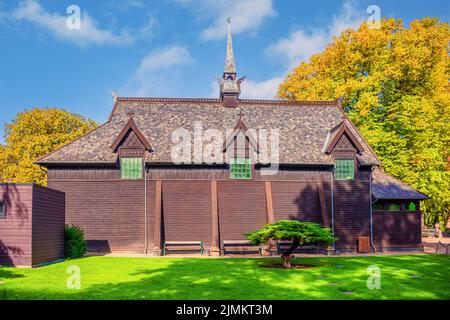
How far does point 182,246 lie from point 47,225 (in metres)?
9.21

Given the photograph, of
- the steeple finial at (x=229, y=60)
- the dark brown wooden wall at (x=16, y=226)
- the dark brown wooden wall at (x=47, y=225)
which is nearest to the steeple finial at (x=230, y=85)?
the steeple finial at (x=229, y=60)

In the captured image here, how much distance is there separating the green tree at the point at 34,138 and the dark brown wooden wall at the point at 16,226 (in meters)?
28.1

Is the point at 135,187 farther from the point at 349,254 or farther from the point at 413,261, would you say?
the point at 413,261

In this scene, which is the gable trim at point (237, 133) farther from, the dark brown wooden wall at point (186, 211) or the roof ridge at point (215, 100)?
the roof ridge at point (215, 100)

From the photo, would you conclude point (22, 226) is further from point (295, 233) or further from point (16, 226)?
point (295, 233)

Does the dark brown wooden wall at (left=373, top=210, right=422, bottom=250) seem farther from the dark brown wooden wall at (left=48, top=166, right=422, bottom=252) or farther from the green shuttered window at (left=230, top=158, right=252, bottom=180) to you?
the green shuttered window at (left=230, top=158, right=252, bottom=180)

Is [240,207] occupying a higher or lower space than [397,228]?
higher

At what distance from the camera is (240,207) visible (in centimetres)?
3138

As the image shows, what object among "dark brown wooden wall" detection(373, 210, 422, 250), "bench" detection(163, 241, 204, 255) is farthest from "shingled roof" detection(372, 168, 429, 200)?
"bench" detection(163, 241, 204, 255)

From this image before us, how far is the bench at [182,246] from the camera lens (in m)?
29.7

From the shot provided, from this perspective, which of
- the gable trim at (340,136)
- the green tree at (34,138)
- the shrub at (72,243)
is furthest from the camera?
the green tree at (34,138)

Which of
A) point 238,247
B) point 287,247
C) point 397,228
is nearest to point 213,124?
point 238,247

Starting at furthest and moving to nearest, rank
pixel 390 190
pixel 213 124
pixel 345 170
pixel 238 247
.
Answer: pixel 213 124 < pixel 390 190 < pixel 345 170 < pixel 238 247
